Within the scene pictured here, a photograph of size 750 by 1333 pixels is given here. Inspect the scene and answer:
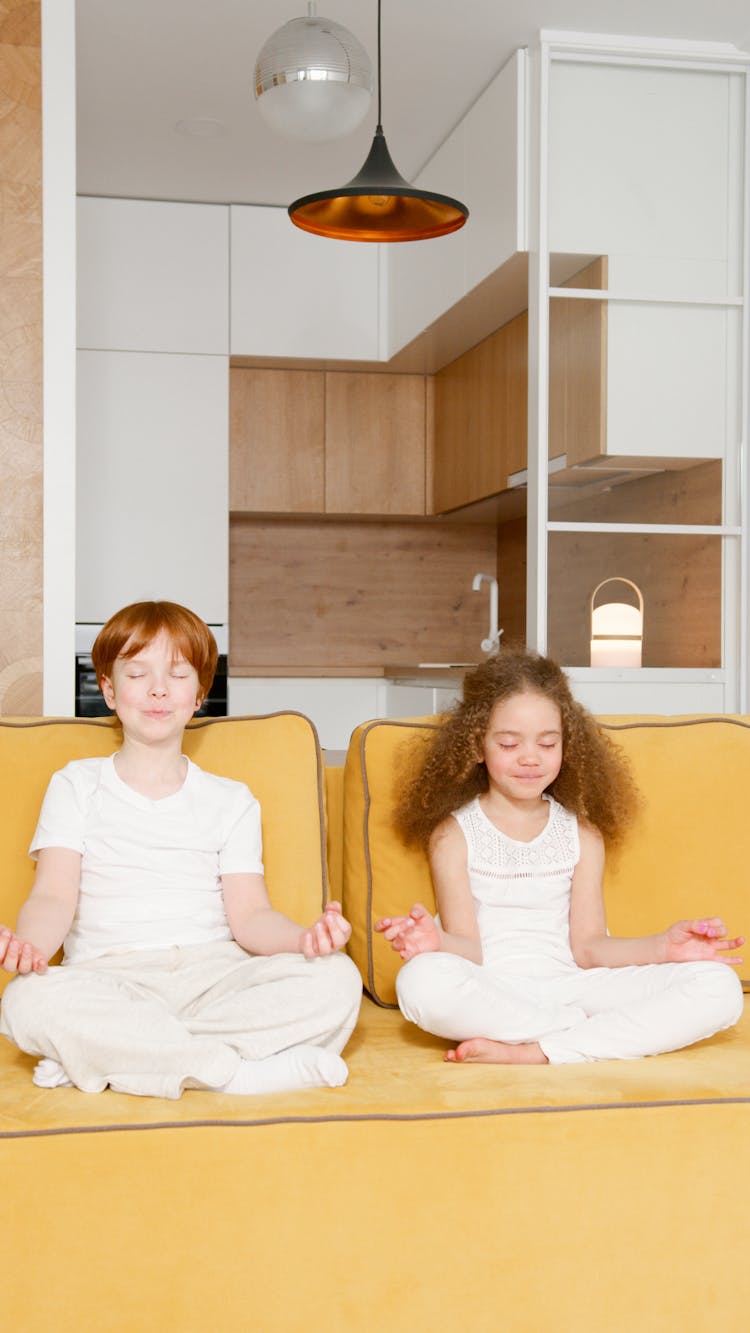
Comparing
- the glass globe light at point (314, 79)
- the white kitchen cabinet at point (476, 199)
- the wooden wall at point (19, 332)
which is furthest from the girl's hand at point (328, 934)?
the white kitchen cabinet at point (476, 199)

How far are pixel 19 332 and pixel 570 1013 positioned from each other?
1952mm

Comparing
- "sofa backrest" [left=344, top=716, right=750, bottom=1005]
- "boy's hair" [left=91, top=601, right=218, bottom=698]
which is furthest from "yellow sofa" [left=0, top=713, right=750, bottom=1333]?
"boy's hair" [left=91, top=601, right=218, bottom=698]

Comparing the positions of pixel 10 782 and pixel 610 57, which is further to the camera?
pixel 610 57

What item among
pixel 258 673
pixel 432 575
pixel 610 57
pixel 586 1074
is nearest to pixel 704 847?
pixel 586 1074

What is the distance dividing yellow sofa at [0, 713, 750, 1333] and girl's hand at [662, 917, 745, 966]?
0.18 meters

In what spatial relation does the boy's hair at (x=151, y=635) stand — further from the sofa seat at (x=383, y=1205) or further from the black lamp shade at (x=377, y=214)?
the black lamp shade at (x=377, y=214)

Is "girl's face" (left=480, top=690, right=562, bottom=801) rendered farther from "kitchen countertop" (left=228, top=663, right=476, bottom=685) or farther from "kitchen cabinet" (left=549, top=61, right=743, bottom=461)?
"kitchen countertop" (left=228, top=663, right=476, bottom=685)

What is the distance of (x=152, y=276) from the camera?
514 centimetres

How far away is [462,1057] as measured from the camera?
1.78 m

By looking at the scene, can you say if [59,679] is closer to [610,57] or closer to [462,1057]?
[462,1057]

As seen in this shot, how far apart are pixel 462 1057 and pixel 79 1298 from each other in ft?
1.85

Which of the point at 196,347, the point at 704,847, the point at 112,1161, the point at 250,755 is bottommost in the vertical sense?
the point at 112,1161

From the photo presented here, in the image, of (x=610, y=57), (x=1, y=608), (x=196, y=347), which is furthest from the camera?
(x=196, y=347)

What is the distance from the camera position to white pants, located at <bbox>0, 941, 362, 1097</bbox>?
5.31 ft
